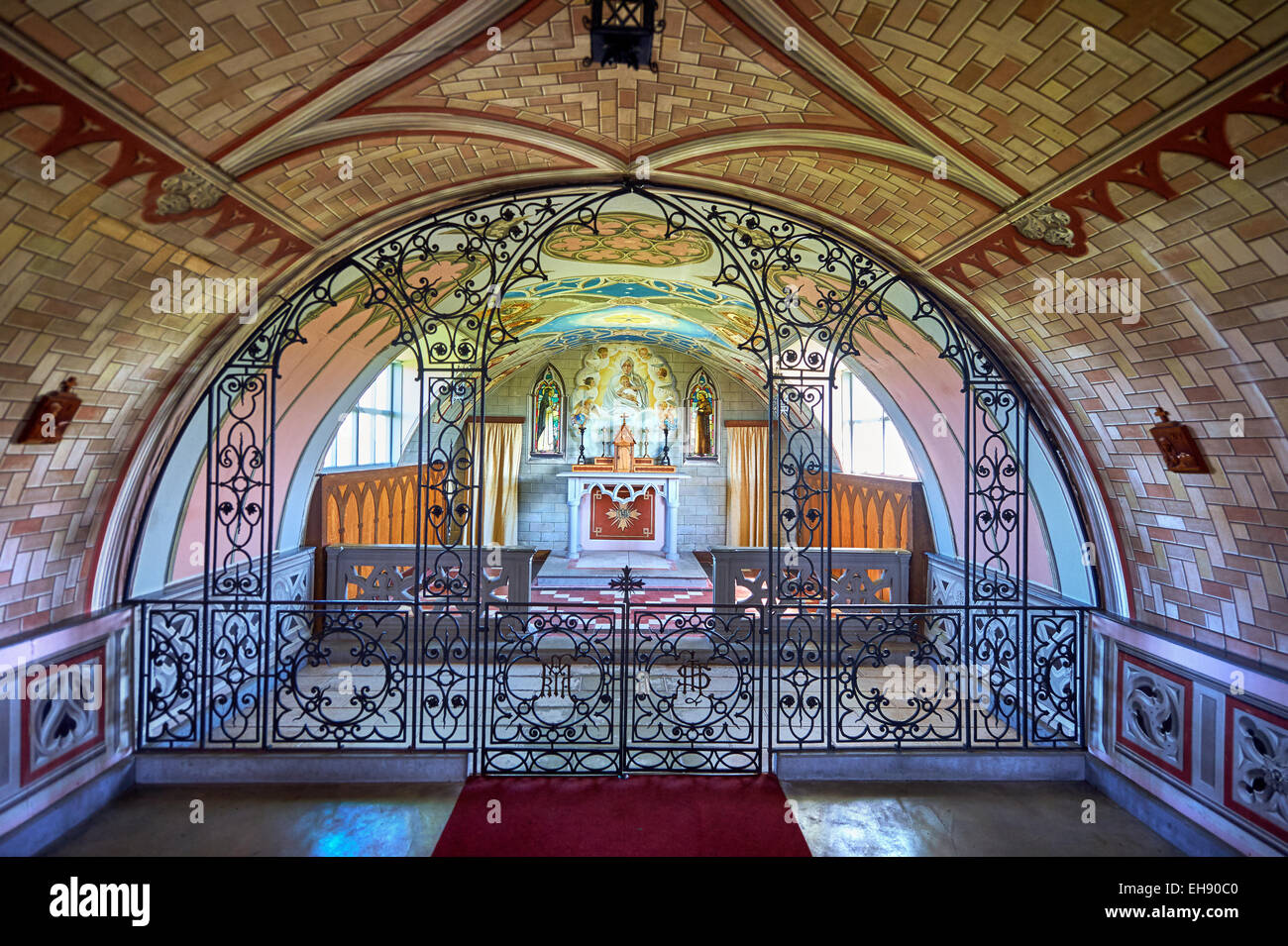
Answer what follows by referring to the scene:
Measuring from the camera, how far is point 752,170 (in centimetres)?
374

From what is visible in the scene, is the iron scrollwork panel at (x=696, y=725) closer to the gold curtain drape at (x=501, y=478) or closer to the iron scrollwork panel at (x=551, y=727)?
the iron scrollwork panel at (x=551, y=727)

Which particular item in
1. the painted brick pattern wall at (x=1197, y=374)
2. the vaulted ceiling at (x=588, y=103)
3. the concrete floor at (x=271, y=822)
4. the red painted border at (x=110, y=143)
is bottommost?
the concrete floor at (x=271, y=822)

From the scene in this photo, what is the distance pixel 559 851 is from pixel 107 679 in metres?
2.60

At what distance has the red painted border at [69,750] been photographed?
10.8 feet


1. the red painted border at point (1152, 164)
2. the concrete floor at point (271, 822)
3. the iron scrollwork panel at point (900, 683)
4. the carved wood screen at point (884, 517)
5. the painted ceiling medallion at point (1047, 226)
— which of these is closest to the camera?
the red painted border at point (1152, 164)

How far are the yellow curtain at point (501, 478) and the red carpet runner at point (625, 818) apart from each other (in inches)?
334

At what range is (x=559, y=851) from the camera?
135 inches

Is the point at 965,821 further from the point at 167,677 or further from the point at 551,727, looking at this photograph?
the point at 167,677

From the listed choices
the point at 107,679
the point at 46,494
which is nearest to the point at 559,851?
the point at 107,679

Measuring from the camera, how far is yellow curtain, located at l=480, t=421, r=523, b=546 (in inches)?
488

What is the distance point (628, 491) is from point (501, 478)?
7.41 ft

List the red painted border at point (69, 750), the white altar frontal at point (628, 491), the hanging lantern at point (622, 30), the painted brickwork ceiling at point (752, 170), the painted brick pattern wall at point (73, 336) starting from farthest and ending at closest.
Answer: the white altar frontal at point (628, 491) < the red painted border at point (69, 750) < the painted brick pattern wall at point (73, 336) < the hanging lantern at point (622, 30) < the painted brickwork ceiling at point (752, 170)

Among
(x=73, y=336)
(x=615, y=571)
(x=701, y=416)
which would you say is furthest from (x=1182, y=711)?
(x=701, y=416)

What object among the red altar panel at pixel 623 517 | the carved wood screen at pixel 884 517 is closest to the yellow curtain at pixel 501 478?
the red altar panel at pixel 623 517
